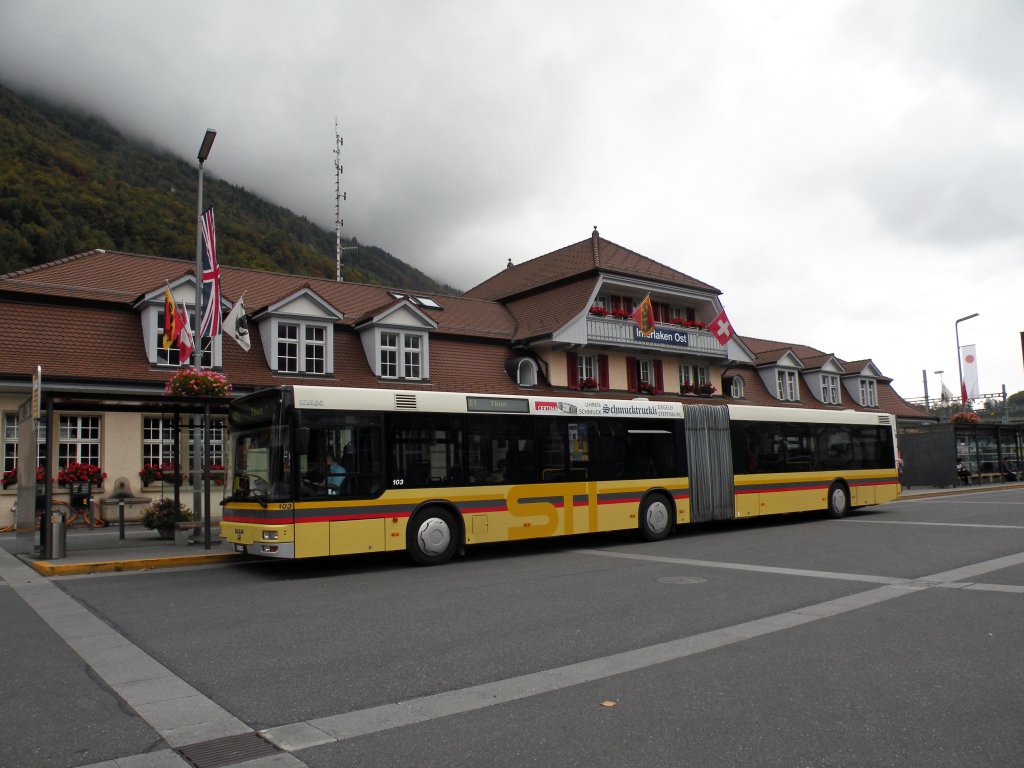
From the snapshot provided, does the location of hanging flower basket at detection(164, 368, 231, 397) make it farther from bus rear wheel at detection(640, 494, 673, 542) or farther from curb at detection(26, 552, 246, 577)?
bus rear wheel at detection(640, 494, 673, 542)

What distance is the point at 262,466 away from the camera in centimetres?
1188

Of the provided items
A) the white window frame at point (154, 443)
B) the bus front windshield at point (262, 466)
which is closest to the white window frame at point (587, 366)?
the white window frame at point (154, 443)

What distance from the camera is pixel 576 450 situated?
14.9 meters

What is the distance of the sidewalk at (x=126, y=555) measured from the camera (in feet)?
40.4

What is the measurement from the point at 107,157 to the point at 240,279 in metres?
61.8

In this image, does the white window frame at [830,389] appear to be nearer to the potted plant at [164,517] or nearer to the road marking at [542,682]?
the road marking at [542,682]

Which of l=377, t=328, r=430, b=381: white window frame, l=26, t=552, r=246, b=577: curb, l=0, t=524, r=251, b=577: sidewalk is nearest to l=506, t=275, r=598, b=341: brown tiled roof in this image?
l=377, t=328, r=430, b=381: white window frame

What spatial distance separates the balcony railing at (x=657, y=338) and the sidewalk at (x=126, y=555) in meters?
18.4

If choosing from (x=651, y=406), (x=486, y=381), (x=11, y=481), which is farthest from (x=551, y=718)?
(x=486, y=381)

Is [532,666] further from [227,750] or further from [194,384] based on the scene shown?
[194,384]

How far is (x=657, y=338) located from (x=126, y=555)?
24886 millimetres

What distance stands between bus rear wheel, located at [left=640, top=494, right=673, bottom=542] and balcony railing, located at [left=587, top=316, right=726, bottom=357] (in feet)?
52.5

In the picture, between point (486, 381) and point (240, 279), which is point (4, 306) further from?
point (486, 381)

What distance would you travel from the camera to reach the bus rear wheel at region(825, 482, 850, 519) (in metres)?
20.1
